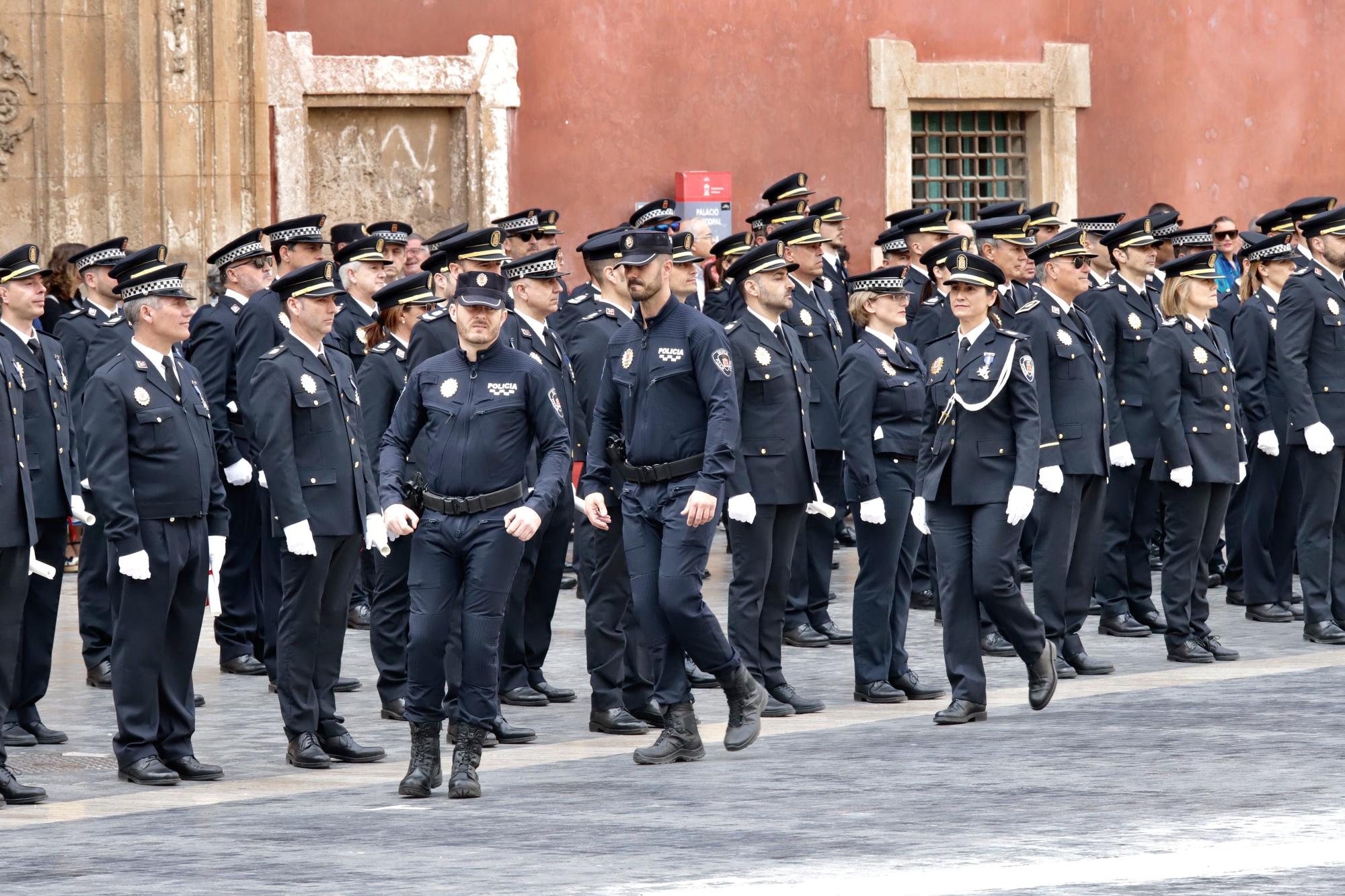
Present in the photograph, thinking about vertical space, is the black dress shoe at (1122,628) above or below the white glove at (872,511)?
below

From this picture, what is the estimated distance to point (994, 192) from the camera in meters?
23.2

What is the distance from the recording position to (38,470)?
34.9 ft

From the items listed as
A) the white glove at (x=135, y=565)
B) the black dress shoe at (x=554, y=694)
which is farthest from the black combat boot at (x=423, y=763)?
the black dress shoe at (x=554, y=694)

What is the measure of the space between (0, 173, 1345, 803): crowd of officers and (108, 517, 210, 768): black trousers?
0.04 ft

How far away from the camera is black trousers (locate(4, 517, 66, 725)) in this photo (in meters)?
10.5

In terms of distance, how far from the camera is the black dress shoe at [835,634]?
13.0 meters

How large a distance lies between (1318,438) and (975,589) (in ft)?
11.0

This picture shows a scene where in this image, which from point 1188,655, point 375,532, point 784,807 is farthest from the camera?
point 1188,655

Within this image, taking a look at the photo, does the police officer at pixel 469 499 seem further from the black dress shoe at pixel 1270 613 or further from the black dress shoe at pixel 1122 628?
the black dress shoe at pixel 1270 613

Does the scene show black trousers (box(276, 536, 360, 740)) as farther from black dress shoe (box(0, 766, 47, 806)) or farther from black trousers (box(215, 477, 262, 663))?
black trousers (box(215, 477, 262, 663))

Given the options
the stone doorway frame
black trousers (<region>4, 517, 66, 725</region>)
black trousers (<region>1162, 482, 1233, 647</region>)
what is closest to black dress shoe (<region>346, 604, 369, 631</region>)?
black trousers (<region>4, 517, 66, 725</region>)

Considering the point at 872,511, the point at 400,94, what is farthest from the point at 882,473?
the point at 400,94

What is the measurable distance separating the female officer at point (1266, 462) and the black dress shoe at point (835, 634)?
240cm

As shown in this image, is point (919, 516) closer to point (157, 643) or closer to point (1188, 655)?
point (1188, 655)
